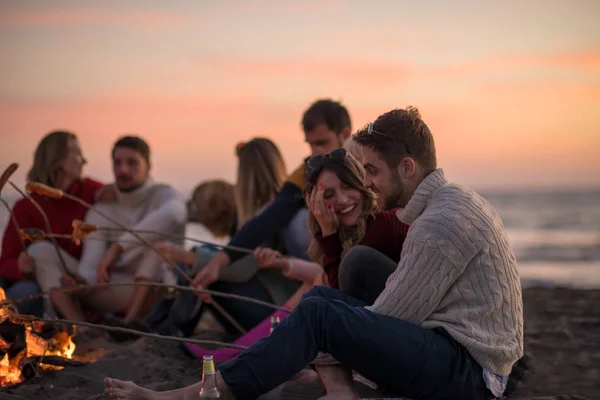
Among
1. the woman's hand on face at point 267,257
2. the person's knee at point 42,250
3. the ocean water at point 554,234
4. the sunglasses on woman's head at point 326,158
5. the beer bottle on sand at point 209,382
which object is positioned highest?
the sunglasses on woman's head at point 326,158

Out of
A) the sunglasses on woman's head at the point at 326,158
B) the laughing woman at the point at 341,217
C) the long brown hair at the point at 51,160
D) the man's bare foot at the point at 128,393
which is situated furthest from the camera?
the long brown hair at the point at 51,160

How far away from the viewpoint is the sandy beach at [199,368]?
3775 mm

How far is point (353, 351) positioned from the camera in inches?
120

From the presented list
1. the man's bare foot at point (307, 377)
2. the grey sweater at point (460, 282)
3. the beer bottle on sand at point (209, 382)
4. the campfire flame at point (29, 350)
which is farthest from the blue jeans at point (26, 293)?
the grey sweater at point (460, 282)

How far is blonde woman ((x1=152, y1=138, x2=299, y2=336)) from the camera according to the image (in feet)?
17.4

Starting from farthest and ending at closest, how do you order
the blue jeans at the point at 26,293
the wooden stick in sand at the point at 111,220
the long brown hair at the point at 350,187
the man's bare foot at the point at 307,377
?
the blue jeans at the point at 26,293
the wooden stick in sand at the point at 111,220
the long brown hair at the point at 350,187
the man's bare foot at the point at 307,377

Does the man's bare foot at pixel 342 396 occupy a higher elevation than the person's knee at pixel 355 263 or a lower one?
lower

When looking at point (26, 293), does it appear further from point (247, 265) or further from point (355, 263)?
point (355, 263)

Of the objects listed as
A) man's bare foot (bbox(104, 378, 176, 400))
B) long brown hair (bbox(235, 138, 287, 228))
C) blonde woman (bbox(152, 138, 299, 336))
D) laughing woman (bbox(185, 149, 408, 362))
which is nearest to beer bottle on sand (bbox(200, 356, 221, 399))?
man's bare foot (bbox(104, 378, 176, 400))

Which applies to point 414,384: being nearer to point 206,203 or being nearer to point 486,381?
point 486,381

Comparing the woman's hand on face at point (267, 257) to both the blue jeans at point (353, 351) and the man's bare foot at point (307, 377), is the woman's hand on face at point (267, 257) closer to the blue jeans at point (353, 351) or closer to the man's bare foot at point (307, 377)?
the man's bare foot at point (307, 377)

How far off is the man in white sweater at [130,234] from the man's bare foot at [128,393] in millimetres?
2512

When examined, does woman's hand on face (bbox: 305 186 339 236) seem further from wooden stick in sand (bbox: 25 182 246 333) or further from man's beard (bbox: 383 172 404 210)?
wooden stick in sand (bbox: 25 182 246 333)

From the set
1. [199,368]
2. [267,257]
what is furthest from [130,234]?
[199,368]
